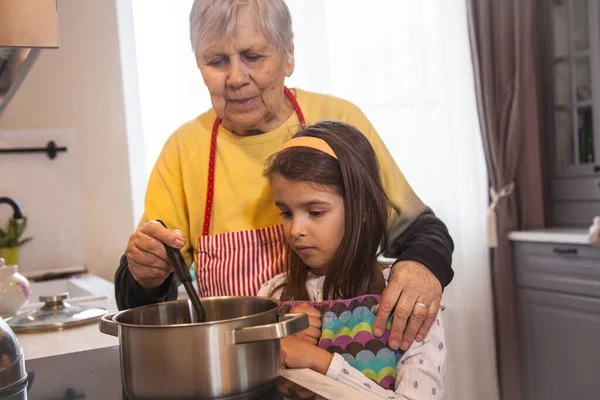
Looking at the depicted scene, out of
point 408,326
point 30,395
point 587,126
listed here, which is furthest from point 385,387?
point 587,126

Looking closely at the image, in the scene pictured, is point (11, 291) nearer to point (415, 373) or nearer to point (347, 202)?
point (347, 202)

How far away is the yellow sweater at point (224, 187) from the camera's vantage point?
1.20 meters

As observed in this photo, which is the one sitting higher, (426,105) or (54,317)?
(426,105)

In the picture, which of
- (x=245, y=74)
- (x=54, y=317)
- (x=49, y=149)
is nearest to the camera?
(x=245, y=74)

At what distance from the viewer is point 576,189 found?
2854mm

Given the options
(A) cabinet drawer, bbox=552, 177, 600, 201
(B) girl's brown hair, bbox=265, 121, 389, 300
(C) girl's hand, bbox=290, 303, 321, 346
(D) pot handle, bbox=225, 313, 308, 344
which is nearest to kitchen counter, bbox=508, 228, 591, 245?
(A) cabinet drawer, bbox=552, 177, 600, 201

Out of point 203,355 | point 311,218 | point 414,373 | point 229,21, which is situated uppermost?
point 229,21

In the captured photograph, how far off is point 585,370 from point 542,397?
0.27 meters

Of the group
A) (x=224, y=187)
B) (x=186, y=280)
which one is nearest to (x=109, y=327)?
(x=186, y=280)

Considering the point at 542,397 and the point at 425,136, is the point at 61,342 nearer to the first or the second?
the point at 425,136

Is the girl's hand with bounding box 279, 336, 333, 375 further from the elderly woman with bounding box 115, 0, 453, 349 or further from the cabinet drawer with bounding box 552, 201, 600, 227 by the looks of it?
the cabinet drawer with bounding box 552, 201, 600, 227

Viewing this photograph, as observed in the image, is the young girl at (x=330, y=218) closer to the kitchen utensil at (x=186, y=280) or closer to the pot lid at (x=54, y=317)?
the kitchen utensil at (x=186, y=280)

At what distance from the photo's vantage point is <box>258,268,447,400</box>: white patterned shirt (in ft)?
3.12

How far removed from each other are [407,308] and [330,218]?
0.20 meters
